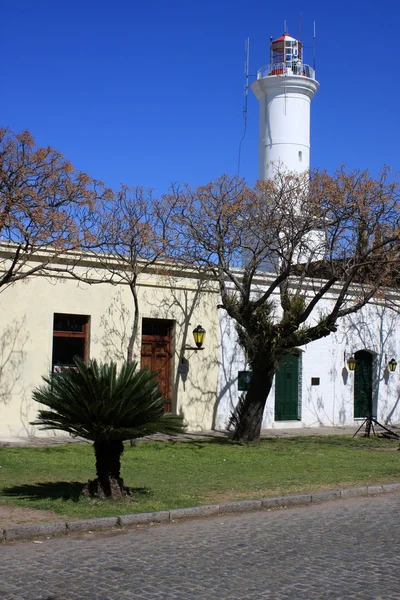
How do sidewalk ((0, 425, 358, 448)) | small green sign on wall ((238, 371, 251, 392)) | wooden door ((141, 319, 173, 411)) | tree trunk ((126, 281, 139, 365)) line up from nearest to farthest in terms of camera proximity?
sidewalk ((0, 425, 358, 448))
tree trunk ((126, 281, 139, 365))
wooden door ((141, 319, 173, 411))
small green sign on wall ((238, 371, 251, 392))

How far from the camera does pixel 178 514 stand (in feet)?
31.2

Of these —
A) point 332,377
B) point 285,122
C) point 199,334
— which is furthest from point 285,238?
point 285,122

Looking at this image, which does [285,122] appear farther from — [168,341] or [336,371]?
[168,341]

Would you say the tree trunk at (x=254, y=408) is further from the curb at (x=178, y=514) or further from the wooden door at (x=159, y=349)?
the curb at (x=178, y=514)

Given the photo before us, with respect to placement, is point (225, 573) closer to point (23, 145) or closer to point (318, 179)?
point (23, 145)

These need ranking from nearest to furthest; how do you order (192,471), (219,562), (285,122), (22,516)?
(219,562)
(22,516)
(192,471)
(285,122)

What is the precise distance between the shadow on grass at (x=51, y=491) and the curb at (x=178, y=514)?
3.20 ft

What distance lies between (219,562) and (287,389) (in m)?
16.1

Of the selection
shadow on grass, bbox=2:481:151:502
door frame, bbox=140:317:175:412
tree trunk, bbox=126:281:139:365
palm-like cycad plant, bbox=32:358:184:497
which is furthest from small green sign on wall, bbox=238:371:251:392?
palm-like cycad plant, bbox=32:358:184:497

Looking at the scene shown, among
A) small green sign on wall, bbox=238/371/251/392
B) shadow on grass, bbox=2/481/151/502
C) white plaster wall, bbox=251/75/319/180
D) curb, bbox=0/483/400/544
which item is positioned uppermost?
white plaster wall, bbox=251/75/319/180

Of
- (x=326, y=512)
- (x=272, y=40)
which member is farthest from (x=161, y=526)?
Answer: (x=272, y=40)

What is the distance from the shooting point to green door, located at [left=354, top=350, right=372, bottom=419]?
2520 centimetres

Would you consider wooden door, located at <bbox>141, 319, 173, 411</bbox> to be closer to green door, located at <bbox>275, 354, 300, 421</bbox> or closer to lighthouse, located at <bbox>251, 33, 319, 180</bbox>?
green door, located at <bbox>275, 354, 300, 421</bbox>

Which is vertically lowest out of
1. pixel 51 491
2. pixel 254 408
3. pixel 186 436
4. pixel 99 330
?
pixel 51 491
